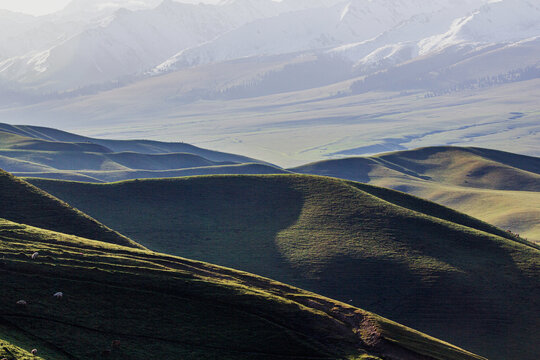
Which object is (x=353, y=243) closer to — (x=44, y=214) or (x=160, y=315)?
(x=44, y=214)

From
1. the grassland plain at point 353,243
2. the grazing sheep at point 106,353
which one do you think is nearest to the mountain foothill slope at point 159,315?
the grazing sheep at point 106,353

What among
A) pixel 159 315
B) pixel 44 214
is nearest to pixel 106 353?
pixel 159 315

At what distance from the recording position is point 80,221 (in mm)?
87000

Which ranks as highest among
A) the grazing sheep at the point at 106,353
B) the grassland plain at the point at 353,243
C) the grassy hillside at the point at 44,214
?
the grassy hillside at the point at 44,214

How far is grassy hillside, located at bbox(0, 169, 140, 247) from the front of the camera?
83.0 meters

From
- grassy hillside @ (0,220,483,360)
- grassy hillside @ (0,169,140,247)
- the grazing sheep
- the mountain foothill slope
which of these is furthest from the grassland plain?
the grazing sheep

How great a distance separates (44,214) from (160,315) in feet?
129

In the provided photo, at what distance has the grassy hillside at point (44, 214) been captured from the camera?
83000mm

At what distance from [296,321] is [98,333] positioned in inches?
639

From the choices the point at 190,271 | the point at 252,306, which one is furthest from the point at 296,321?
the point at 190,271

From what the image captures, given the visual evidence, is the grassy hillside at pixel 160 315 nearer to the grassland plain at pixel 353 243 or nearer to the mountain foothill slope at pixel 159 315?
the mountain foothill slope at pixel 159 315

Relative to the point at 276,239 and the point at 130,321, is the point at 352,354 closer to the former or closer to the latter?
the point at 130,321

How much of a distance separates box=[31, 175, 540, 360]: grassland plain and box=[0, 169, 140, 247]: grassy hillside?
18781 millimetres

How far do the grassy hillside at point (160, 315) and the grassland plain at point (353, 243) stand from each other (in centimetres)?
2509
